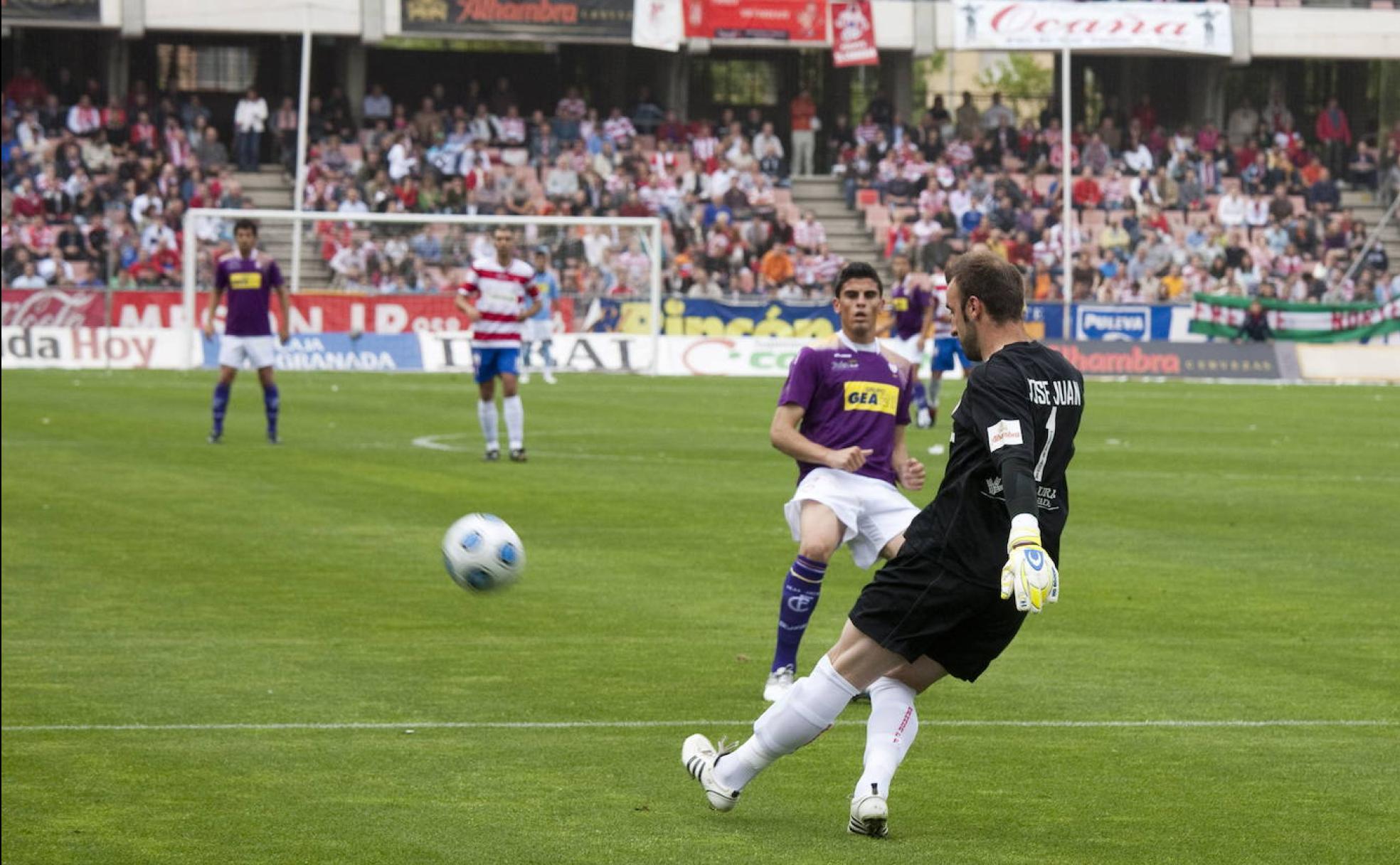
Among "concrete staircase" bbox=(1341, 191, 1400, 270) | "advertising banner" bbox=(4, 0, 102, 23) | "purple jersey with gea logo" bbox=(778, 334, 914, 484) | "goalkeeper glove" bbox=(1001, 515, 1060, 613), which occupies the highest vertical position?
"advertising banner" bbox=(4, 0, 102, 23)

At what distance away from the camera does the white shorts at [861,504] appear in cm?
1001

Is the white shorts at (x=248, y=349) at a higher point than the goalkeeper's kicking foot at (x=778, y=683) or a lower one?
higher

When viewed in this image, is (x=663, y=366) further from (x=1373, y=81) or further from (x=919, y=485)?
(x=919, y=485)

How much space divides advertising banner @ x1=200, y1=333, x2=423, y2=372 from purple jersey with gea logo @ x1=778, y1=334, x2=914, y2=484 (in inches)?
1201

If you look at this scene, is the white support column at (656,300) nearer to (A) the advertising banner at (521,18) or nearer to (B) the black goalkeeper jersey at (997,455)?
(A) the advertising banner at (521,18)

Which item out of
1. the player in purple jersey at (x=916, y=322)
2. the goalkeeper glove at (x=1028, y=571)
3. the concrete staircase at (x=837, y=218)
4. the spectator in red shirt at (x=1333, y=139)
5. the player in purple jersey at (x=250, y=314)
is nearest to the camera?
the goalkeeper glove at (x=1028, y=571)

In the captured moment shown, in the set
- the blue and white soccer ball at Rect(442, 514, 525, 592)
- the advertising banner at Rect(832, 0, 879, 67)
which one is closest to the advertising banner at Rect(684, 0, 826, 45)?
the advertising banner at Rect(832, 0, 879, 67)

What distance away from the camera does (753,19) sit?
53.4 meters

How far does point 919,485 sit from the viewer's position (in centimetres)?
941

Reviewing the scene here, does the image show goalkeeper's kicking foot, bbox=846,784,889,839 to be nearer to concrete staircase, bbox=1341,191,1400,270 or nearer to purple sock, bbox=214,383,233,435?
purple sock, bbox=214,383,233,435

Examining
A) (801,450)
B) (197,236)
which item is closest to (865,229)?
(197,236)

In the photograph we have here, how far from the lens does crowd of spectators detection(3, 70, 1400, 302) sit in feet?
150

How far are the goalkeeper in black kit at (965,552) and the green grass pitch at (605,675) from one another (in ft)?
1.23

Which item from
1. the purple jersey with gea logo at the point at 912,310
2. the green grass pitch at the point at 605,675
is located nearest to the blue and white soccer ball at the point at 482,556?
the green grass pitch at the point at 605,675
